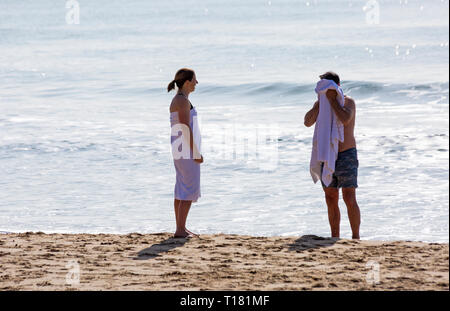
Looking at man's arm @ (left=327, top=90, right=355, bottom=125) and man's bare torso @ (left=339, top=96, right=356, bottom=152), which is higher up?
man's arm @ (left=327, top=90, right=355, bottom=125)

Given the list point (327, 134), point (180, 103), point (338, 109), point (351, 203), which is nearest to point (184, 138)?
point (180, 103)

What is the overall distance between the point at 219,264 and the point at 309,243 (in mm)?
967

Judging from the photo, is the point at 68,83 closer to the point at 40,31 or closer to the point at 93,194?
the point at 93,194

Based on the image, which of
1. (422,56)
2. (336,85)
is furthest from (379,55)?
(336,85)

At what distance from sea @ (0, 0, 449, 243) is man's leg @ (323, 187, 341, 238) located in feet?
→ 4.31

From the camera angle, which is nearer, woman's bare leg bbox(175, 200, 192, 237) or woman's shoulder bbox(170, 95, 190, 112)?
woman's shoulder bbox(170, 95, 190, 112)

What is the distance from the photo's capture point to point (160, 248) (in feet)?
20.0

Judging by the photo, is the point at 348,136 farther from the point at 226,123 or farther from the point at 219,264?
the point at 226,123

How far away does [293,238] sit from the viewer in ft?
21.0

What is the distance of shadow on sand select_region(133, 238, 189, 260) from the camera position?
5837 millimetres

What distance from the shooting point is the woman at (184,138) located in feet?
20.4

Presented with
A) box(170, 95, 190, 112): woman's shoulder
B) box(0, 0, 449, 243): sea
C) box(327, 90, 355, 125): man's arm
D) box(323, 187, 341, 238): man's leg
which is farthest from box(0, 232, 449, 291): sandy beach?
box(0, 0, 449, 243): sea

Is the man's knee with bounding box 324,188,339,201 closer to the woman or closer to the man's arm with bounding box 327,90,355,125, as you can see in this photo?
the man's arm with bounding box 327,90,355,125

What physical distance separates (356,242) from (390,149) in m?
7.13
